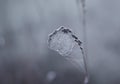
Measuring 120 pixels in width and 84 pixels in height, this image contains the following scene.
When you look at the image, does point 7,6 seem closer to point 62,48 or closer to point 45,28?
point 45,28

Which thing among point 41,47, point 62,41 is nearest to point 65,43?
point 62,41

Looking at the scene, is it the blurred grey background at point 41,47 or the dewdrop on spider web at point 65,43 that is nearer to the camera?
the dewdrop on spider web at point 65,43

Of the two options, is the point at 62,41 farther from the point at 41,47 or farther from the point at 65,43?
the point at 41,47

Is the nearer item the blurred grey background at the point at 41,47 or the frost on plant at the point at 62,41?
the frost on plant at the point at 62,41

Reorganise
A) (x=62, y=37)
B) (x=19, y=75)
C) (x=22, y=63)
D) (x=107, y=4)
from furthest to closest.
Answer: (x=107, y=4)
(x=22, y=63)
(x=19, y=75)
(x=62, y=37)

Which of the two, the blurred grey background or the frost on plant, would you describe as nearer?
the frost on plant

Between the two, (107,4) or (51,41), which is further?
(107,4)

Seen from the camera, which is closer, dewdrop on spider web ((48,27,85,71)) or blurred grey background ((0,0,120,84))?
dewdrop on spider web ((48,27,85,71))

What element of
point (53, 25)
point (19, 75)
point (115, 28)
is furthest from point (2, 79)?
point (115, 28)
